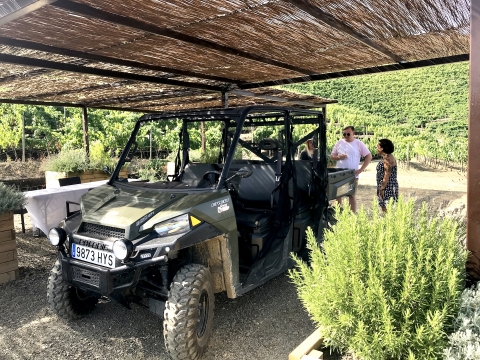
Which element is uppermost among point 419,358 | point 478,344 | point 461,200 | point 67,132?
point 67,132

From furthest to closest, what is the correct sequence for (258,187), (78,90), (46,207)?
1. (78,90)
2. (46,207)
3. (258,187)

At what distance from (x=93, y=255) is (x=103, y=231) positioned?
0.66 feet

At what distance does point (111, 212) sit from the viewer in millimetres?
3051

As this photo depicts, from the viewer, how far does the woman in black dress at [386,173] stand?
547 cm

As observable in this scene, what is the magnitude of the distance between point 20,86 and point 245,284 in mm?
5763

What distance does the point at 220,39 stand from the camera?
4.33m

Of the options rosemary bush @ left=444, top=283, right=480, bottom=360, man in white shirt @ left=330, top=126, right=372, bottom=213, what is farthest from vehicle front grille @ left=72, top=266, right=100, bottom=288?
man in white shirt @ left=330, top=126, right=372, bottom=213

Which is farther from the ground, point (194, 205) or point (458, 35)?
point (458, 35)

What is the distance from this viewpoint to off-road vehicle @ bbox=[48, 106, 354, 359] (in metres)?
2.73

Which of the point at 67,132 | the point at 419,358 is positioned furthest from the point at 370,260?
the point at 67,132

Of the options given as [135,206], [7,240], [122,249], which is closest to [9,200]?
[7,240]

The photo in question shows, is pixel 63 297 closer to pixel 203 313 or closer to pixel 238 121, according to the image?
pixel 203 313

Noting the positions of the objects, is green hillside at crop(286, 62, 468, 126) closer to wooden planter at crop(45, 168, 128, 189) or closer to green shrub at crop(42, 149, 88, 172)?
wooden planter at crop(45, 168, 128, 189)

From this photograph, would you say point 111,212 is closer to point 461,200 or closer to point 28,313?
point 28,313
